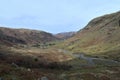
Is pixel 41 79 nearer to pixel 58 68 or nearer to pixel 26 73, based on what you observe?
pixel 26 73

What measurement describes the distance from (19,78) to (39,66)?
37.2 meters

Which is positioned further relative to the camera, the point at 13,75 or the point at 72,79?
the point at 72,79

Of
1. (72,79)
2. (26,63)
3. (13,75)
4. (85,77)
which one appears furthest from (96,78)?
(13,75)

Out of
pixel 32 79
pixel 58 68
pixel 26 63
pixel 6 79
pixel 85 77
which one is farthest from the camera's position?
pixel 58 68

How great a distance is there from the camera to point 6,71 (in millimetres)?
40250

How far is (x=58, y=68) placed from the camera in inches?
3044

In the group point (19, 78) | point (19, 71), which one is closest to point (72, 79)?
point (19, 71)

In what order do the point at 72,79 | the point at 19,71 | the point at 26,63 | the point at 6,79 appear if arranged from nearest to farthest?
the point at 6,79 < the point at 19,71 < the point at 72,79 < the point at 26,63

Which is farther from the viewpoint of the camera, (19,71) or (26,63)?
(26,63)

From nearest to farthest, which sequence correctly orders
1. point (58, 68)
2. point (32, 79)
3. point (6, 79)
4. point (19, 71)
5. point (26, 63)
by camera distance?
point (6, 79) → point (32, 79) → point (19, 71) → point (26, 63) → point (58, 68)

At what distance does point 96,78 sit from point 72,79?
23.4 ft

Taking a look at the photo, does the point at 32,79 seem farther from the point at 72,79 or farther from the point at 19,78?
the point at 72,79

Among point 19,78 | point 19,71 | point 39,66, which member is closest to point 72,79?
point 19,71

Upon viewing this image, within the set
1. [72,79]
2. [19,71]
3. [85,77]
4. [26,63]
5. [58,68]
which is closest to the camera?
[19,71]
